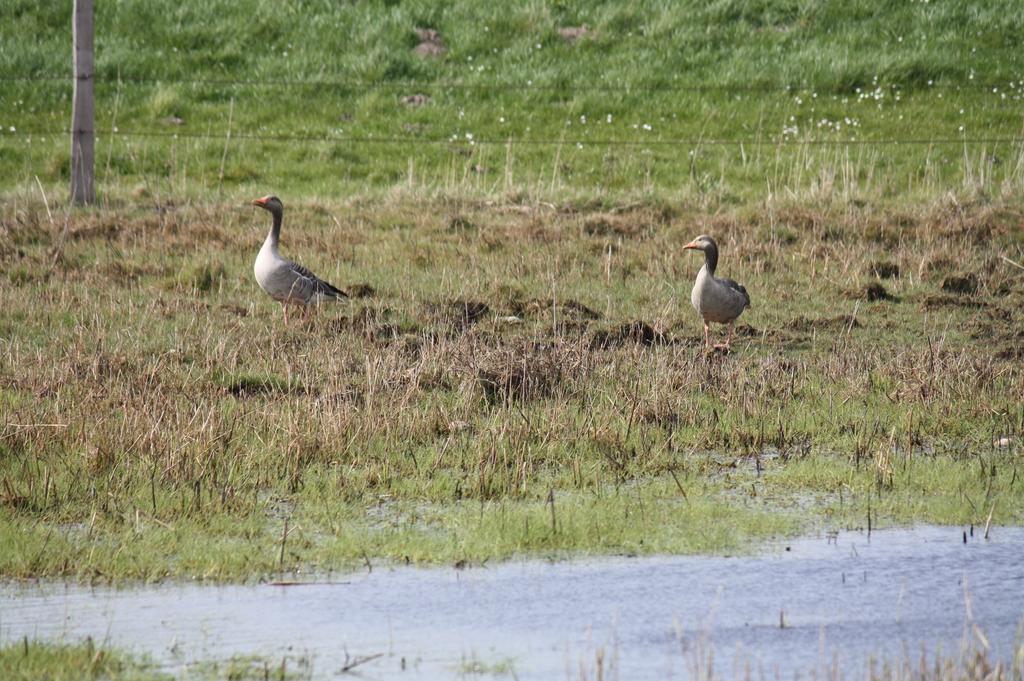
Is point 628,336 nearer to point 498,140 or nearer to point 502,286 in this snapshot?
point 502,286

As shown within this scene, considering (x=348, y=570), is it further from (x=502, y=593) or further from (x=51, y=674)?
(x=51, y=674)

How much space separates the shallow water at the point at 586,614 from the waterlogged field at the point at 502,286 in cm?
32

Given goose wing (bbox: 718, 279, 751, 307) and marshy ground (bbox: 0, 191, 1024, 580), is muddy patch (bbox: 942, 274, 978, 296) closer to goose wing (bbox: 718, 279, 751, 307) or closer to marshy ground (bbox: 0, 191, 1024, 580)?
marshy ground (bbox: 0, 191, 1024, 580)

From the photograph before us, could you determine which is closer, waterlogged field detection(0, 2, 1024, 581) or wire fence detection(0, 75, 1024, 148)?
waterlogged field detection(0, 2, 1024, 581)

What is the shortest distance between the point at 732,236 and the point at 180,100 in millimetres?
11802

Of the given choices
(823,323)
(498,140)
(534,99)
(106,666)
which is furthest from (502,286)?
(534,99)

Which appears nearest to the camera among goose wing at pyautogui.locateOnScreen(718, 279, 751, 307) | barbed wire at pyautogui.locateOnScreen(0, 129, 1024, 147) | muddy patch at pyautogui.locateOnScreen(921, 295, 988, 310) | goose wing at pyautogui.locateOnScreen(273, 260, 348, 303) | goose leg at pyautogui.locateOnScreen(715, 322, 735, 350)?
goose leg at pyautogui.locateOnScreen(715, 322, 735, 350)

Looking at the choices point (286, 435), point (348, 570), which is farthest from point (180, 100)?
point (348, 570)

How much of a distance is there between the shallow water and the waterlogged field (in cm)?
32

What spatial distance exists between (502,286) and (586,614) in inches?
Result: 291

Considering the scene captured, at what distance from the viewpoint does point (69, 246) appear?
14.9 meters

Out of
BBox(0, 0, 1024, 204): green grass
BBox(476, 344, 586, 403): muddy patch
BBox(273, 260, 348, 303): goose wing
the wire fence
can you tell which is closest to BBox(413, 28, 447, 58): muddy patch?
BBox(0, 0, 1024, 204): green grass

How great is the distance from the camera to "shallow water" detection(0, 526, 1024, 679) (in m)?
5.58

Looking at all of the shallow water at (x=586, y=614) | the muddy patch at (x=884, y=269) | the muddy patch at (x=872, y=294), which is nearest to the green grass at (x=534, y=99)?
the muddy patch at (x=884, y=269)
